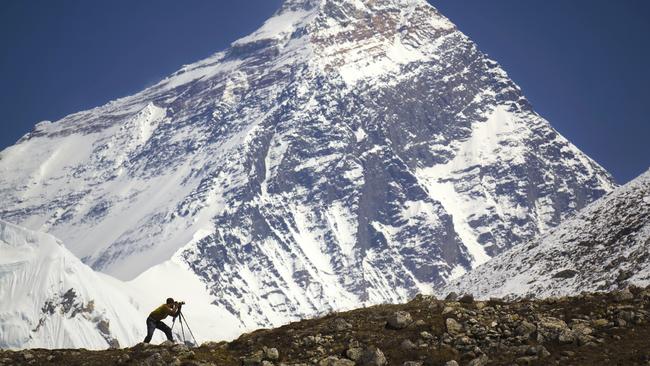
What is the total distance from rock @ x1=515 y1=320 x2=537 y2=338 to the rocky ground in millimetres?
36

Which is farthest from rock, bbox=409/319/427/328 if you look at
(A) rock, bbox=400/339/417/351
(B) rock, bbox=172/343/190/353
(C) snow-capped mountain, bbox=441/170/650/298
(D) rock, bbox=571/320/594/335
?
(C) snow-capped mountain, bbox=441/170/650/298

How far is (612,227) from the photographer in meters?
84.9

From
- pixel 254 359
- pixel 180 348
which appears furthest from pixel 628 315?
pixel 180 348

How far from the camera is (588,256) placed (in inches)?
3312

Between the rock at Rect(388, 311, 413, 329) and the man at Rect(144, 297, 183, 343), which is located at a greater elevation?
the man at Rect(144, 297, 183, 343)

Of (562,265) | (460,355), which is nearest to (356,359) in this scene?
(460,355)

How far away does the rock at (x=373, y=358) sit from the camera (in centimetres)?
3841

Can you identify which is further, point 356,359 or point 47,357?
point 47,357

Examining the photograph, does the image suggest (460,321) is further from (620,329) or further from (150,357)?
(150,357)

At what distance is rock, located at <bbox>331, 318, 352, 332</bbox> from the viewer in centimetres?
4259

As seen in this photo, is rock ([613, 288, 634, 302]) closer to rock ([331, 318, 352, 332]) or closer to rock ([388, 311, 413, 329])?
rock ([388, 311, 413, 329])

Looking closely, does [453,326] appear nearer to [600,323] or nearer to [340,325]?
[340,325]

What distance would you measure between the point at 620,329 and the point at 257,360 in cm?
1331

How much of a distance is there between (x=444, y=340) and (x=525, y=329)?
9.70 feet
